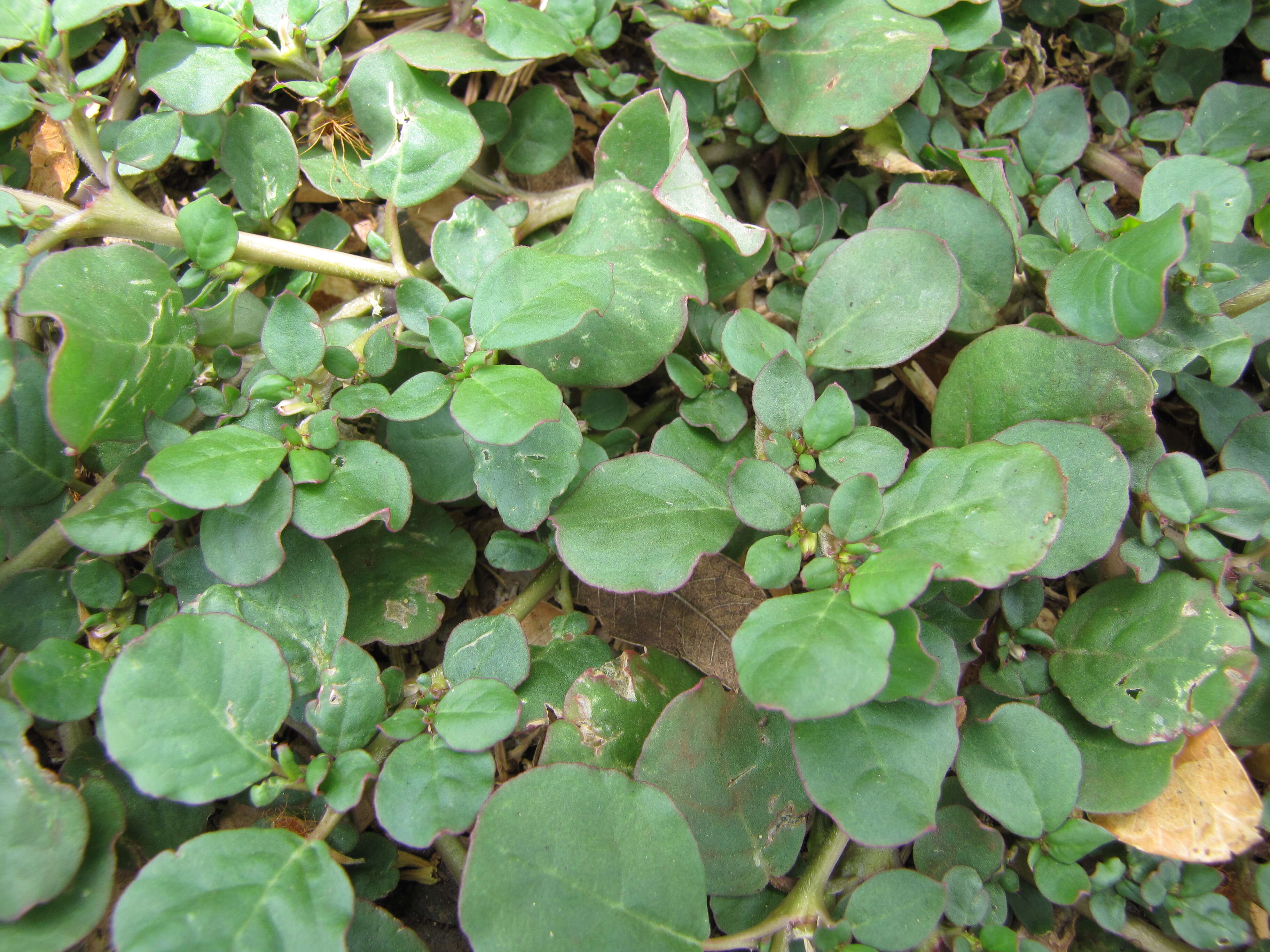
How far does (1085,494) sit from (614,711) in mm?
1033

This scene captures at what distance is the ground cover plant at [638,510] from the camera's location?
139cm

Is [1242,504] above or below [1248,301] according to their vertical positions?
below

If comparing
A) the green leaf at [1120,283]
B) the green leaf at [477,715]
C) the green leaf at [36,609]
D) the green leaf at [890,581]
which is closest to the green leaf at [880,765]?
the green leaf at [890,581]

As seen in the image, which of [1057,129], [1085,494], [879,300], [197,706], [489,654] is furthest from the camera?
[1057,129]

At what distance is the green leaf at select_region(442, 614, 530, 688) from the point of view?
1.60m

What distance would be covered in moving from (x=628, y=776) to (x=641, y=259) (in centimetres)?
108

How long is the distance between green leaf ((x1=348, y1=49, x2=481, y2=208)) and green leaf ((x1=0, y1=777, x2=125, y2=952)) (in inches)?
54.0

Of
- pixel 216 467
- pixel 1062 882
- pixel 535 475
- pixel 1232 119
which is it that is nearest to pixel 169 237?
pixel 216 467

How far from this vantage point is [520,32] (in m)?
1.84

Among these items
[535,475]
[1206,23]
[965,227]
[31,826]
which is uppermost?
[1206,23]

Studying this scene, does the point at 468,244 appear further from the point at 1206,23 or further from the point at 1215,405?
the point at 1206,23

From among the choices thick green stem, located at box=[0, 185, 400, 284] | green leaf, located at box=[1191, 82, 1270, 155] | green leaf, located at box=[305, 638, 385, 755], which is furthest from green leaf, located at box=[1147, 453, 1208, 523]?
thick green stem, located at box=[0, 185, 400, 284]

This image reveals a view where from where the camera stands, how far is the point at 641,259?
1.72 metres

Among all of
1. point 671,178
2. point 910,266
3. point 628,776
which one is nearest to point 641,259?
point 671,178
